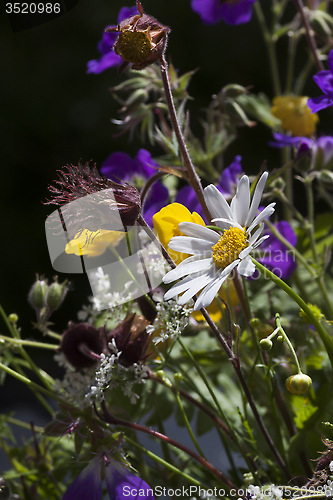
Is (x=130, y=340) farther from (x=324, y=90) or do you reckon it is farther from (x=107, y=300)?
(x=324, y=90)

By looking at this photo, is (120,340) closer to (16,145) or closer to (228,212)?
(228,212)

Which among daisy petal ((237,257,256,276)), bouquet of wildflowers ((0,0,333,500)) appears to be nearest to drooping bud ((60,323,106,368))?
bouquet of wildflowers ((0,0,333,500))

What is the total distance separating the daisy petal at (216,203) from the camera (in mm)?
220

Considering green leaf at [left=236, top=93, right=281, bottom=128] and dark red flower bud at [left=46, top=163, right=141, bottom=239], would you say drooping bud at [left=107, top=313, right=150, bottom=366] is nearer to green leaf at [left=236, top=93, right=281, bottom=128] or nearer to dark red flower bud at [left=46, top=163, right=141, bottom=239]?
dark red flower bud at [left=46, top=163, right=141, bottom=239]

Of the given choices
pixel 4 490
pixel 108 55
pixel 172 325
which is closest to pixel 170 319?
pixel 172 325

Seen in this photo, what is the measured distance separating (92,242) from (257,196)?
9 centimetres

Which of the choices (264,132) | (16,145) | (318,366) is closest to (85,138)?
(16,145)

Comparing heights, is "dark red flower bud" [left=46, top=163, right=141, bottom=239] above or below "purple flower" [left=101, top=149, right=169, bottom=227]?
above

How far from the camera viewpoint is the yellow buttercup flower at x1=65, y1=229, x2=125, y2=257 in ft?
0.76

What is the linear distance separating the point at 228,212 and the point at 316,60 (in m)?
0.23

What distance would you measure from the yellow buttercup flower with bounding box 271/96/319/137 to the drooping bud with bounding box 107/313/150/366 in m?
0.25

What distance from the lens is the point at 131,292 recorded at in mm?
276

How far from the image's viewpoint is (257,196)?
0.21 meters

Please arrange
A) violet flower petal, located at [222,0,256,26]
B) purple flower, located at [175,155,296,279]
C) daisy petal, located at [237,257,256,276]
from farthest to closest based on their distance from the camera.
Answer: violet flower petal, located at [222,0,256,26] < purple flower, located at [175,155,296,279] < daisy petal, located at [237,257,256,276]
